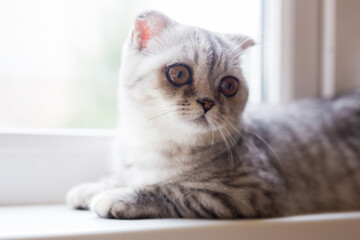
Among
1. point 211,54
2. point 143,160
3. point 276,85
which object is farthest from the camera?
point 276,85

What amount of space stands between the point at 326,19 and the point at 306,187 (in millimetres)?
749

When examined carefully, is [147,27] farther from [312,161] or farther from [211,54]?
[312,161]

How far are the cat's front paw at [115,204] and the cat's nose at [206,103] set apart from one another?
30 centimetres

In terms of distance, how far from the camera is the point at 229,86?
3.76ft

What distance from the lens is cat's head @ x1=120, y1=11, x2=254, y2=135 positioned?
1.05 m

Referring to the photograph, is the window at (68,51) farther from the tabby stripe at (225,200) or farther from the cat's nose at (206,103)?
the tabby stripe at (225,200)

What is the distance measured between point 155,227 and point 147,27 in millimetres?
570

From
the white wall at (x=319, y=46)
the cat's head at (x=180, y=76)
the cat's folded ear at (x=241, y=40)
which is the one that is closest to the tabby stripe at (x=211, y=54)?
the cat's head at (x=180, y=76)

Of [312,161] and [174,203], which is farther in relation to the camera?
[312,161]

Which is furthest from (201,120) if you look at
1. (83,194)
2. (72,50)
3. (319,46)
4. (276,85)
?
(319,46)

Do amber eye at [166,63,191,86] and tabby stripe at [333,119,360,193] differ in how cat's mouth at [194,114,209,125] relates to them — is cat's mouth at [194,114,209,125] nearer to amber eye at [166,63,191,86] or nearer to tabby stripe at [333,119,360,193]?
amber eye at [166,63,191,86]

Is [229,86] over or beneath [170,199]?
over

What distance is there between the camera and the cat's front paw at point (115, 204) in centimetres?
97

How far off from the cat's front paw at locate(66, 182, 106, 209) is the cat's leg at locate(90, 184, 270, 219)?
0.09m
